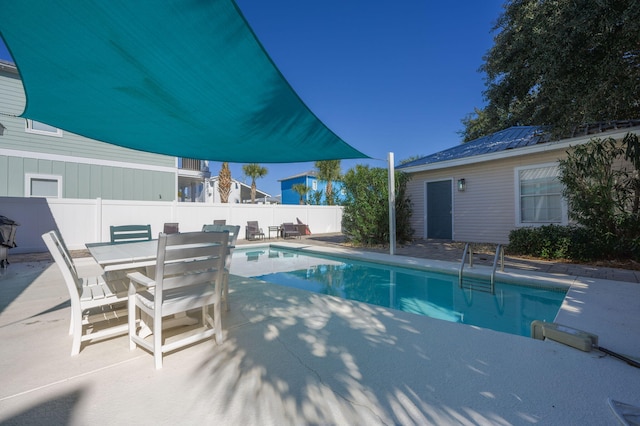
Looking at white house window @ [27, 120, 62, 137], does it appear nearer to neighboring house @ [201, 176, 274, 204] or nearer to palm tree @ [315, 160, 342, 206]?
neighboring house @ [201, 176, 274, 204]

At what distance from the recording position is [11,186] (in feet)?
34.0

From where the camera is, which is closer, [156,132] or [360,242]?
[156,132]

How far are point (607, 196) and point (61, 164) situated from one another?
53.9ft

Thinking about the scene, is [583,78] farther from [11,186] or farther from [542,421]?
[11,186]

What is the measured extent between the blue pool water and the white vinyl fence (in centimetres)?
451

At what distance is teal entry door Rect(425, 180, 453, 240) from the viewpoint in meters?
10.8

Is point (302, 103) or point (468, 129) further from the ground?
point (468, 129)

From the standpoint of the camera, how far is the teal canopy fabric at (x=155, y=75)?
2.07 m

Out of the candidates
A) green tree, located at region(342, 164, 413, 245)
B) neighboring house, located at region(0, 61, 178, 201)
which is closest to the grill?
neighboring house, located at region(0, 61, 178, 201)

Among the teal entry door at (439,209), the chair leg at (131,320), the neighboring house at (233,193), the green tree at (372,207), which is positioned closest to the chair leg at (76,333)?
the chair leg at (131,320)

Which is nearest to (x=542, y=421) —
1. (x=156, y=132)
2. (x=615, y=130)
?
(x=156, y=132)

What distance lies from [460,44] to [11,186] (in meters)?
16.7

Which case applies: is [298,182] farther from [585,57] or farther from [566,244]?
[585,57]

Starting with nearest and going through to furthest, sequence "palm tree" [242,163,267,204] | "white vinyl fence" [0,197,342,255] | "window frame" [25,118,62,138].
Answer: "white vinyl fence" [0,197,342,255], "window frame" [25,118,62,138], "palm tree" [242,163,267,204]
